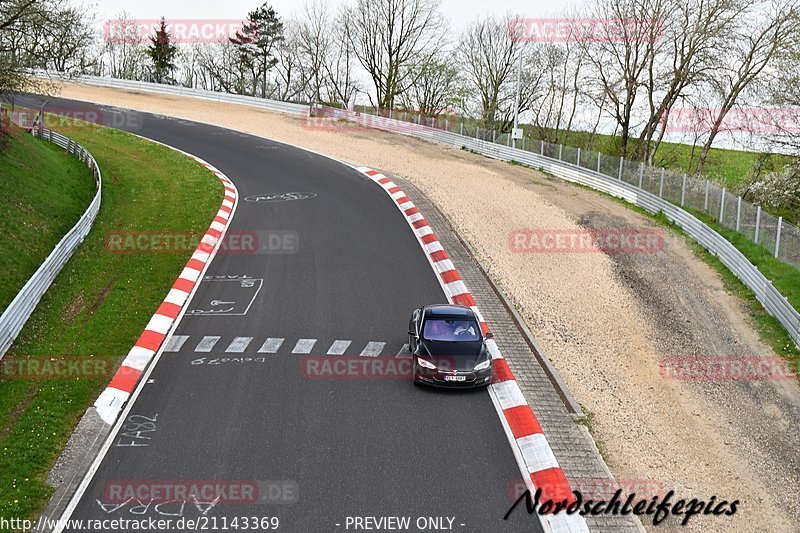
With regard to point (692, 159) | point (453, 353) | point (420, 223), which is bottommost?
point (453, 353)

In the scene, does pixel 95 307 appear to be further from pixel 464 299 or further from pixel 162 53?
pixel 162 53

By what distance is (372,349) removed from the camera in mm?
14789

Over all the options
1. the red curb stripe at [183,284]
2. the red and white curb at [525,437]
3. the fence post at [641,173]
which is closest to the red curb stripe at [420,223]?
the red and white curb at [525,437]

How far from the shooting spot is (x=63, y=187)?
24.1m

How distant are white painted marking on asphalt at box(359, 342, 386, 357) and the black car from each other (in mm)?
896

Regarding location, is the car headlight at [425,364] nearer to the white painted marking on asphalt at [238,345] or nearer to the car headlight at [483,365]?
the car headlight at [483,365]

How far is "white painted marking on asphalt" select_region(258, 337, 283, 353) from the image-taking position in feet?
48.2

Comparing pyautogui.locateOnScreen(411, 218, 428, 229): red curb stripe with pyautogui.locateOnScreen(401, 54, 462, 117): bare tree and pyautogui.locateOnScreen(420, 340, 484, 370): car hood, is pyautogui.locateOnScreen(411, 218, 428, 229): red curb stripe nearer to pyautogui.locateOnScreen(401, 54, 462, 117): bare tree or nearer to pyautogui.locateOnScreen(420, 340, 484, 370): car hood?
pyautogui.locateOnScreen(420, 340, 484, 370): car hood

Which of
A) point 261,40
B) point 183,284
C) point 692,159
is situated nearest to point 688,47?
point 692,159

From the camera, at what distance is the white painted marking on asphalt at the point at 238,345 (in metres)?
14.7

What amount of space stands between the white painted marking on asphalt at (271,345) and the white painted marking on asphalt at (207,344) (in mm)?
1100

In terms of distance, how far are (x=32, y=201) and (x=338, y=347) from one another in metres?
12.9

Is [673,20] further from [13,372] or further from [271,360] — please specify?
[13,372]

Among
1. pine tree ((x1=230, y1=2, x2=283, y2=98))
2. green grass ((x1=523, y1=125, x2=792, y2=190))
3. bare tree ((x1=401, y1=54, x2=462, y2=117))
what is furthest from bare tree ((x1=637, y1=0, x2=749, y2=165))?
pine tree ((x1=230, y1=2, x2=283, y2=98))
